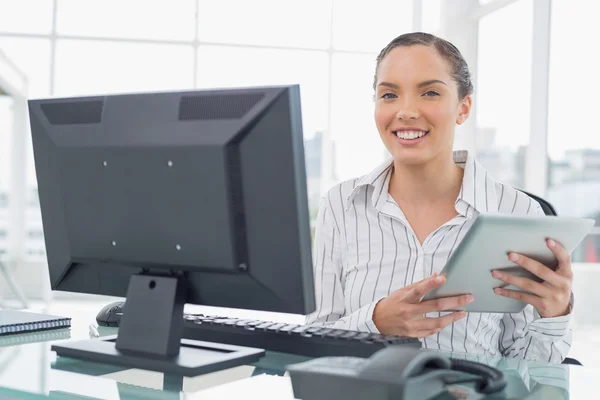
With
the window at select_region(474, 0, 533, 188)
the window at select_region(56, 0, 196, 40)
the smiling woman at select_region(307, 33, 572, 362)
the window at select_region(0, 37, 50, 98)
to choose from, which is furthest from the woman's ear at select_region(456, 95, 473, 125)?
the window at select_region(0, 37, 50, 98)

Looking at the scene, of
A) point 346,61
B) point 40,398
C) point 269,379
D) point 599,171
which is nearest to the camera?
point 40,398

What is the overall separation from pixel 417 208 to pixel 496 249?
65 cm

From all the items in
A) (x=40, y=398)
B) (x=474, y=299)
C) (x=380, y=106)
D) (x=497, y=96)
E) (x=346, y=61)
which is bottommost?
(x=40, y=398)

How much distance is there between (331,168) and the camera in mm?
6328

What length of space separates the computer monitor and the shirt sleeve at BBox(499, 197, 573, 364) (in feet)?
2.16

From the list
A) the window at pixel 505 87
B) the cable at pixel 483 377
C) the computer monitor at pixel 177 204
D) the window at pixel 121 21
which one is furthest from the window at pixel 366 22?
the cable at pixel 483 377

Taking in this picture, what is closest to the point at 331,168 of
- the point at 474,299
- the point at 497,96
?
the point at 497,96

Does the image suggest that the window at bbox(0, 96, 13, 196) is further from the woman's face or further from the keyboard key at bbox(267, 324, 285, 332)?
the keyboard key at bbox(267, 324, 285, 332)

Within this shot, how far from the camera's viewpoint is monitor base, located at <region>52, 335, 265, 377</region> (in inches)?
42.8

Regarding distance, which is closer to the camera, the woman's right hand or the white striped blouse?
the woman's right hand

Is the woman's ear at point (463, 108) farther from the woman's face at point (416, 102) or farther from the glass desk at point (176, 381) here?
the glass desk at point (176, 381)

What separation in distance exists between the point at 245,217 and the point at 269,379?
0.26m

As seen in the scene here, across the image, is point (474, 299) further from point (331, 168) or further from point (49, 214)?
point (331, 168)

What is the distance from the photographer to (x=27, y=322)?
58.2 inches
